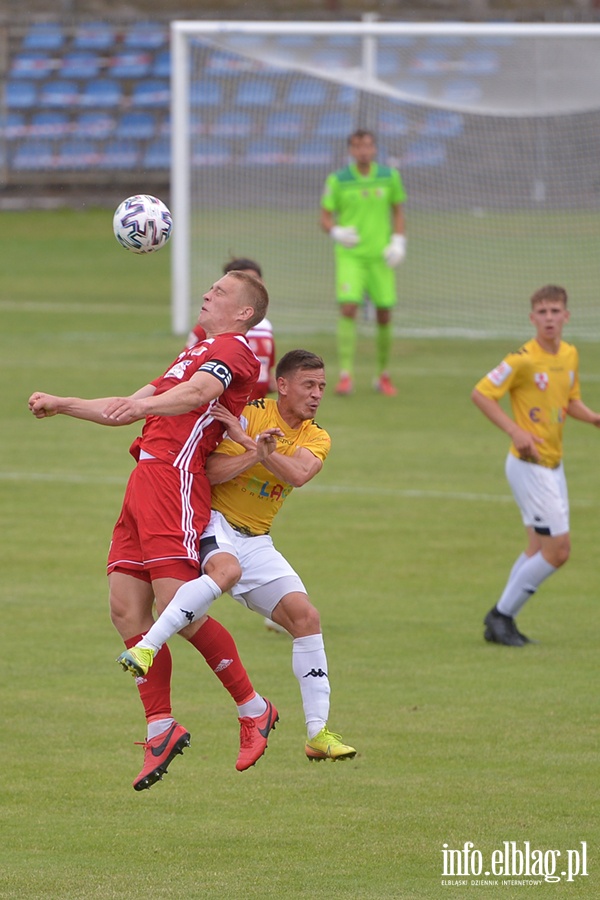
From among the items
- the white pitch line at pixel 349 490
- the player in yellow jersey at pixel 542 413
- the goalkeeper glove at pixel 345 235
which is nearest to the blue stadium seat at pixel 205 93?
the goalkeeper glove at pixel 345 235

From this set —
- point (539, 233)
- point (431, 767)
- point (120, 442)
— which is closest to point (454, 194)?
point (539, 233)

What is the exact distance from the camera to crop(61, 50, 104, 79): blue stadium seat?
39.8 meters

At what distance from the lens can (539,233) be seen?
2903cm

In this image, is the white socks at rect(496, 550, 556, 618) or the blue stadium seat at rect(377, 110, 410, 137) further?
the blue stadium seat at rect(377, 110, 410, 137)

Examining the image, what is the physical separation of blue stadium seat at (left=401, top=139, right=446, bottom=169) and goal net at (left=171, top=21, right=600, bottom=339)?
0.03m

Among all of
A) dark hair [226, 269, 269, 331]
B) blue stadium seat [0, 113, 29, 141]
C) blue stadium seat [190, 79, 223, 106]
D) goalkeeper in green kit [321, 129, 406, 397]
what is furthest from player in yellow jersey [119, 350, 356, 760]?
blue stadium seat [0, 113, 29, 141]

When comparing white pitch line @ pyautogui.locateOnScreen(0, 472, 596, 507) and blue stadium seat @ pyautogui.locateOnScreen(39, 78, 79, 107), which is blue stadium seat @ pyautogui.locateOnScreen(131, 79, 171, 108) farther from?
white pitch line @ pyautogui.locateOnScreen(0, 472, 596, 507)

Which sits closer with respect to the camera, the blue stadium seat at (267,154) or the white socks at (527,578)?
the white socks at (527,578)

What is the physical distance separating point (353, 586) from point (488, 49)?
16.0 metres

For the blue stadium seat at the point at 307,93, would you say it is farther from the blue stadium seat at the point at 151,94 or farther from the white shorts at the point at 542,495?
the white shorts at the point at 542,495

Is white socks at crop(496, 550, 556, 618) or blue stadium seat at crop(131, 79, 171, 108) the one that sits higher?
blue stadium seat at crop(131, 79, 171, 108)

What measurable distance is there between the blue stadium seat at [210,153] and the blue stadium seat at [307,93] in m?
1.61

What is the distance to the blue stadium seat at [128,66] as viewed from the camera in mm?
40219

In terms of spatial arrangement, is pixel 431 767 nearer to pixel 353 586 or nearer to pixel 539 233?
pixel 353 586
